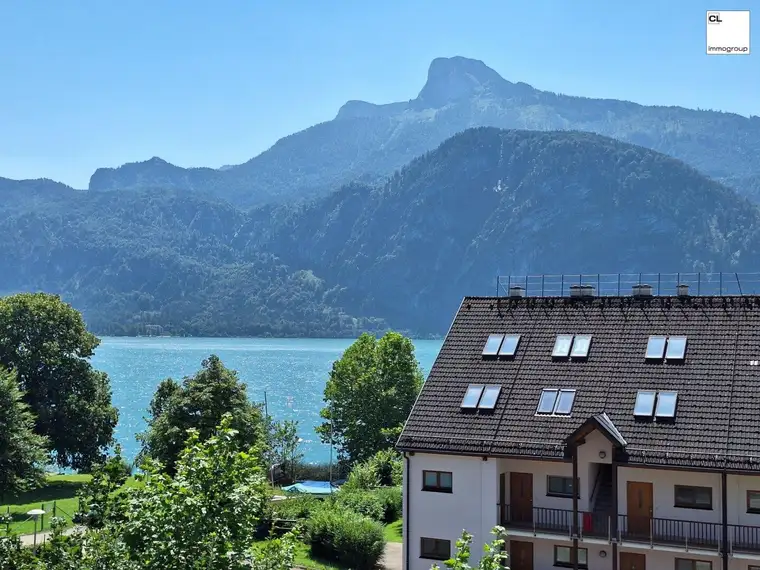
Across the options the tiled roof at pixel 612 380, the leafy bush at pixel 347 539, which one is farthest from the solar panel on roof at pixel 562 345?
the leafy bush at pixel 347 539

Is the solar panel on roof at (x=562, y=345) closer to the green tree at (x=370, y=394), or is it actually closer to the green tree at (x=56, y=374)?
the green tree at (x=370, y=394)

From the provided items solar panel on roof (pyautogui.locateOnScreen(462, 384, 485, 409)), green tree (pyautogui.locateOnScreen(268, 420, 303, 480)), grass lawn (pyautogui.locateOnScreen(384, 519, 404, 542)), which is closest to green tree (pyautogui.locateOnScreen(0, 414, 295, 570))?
solar panel on roof (pyautogui.locateOnScreen(462, 384, 485, 409))

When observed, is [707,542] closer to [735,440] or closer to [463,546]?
[735,440]

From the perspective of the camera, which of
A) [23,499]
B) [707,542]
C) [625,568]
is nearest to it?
[707,542]

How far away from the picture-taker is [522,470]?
107 feet

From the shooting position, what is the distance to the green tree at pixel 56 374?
60469 mm

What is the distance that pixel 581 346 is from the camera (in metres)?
34.8

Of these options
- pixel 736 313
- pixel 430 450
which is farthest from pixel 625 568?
pixel 736 313

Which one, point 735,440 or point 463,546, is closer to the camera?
point 463,546

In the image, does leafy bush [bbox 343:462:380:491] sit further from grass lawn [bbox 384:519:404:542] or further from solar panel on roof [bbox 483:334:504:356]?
solar panel on roof [bbox 483:334:504:356]

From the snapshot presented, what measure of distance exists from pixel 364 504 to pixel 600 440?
49.4 ft

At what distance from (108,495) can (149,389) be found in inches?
7419

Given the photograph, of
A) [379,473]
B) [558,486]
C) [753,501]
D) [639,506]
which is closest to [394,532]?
[379,473]

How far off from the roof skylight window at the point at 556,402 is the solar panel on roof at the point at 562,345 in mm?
1900
